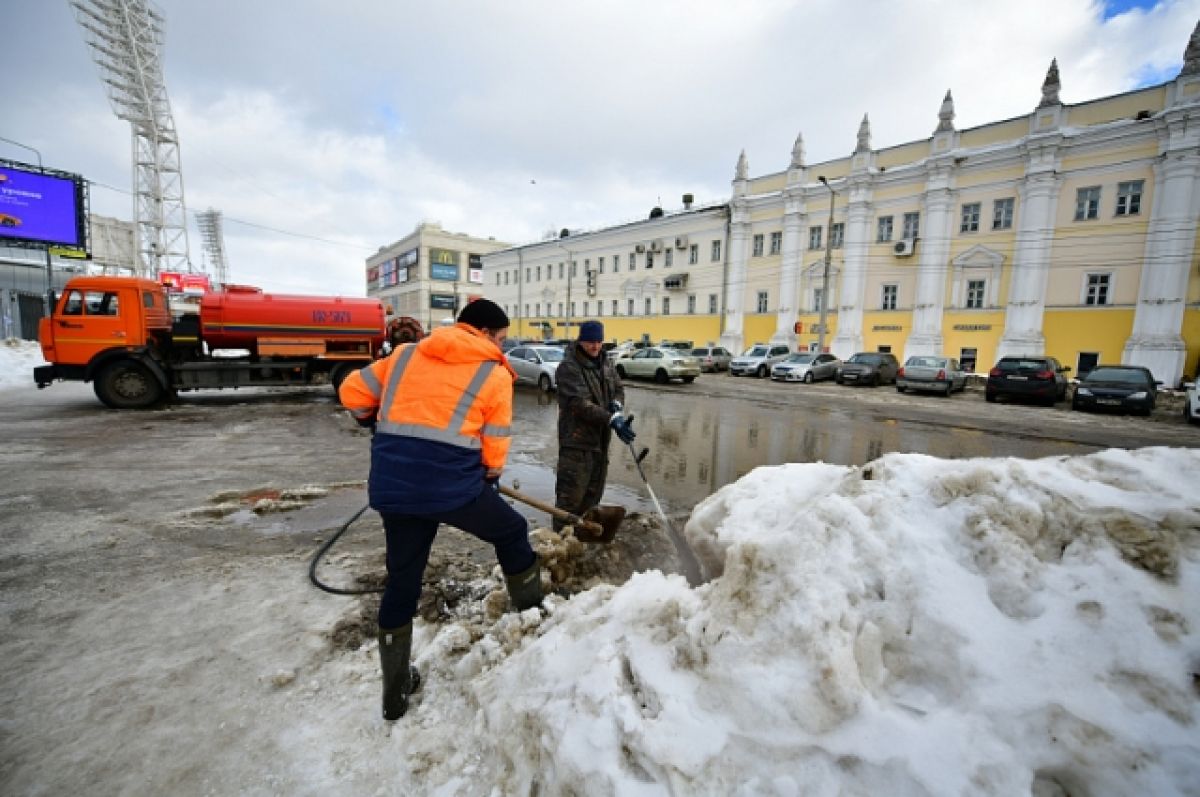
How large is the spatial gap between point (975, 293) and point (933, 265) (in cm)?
251

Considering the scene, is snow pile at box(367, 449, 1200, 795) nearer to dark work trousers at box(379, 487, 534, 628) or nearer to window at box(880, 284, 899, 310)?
dark work trousers at box(379, 487, 534, 628)

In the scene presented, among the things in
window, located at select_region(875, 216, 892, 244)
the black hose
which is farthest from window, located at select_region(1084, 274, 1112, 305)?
the black hose

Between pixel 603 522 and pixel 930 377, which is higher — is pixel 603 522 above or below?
below

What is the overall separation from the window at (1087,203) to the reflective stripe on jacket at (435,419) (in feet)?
108

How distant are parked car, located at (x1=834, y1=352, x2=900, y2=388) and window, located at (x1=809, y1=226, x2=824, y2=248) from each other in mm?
11689

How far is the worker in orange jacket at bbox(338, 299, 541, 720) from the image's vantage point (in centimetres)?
220

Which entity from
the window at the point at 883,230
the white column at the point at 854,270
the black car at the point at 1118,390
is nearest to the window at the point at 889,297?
the white column at the point at 854,270

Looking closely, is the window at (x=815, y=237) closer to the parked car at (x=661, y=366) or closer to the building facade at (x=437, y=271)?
the parked car at (x=661, y=366)

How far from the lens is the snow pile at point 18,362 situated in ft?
48.8

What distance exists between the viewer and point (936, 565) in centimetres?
199

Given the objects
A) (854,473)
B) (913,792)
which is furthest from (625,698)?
(854,473)

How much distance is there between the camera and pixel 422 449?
7.25 ft

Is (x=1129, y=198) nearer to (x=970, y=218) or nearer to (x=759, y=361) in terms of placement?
(x=970, y=218)

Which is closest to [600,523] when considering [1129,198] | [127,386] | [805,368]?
[127,386]
